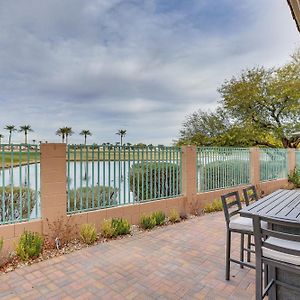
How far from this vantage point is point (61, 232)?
183 inches

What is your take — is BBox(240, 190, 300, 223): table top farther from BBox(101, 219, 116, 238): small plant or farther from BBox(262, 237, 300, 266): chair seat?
BBox(101, 219, 116, 238): small plant

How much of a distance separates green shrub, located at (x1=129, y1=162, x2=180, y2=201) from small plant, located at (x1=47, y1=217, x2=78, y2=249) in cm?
173

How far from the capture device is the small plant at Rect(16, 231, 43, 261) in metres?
3.94

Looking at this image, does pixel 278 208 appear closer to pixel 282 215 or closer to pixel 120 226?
pixel 282 215

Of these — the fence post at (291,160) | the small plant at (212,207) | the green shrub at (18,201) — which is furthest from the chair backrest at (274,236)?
the fence post at (291,160)

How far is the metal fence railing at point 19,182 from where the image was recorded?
4148mm

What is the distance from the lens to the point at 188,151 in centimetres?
720

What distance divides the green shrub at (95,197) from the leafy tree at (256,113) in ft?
38.0

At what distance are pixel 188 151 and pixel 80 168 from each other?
10.9ft

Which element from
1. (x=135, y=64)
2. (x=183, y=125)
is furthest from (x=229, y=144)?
(x=135, y=64)

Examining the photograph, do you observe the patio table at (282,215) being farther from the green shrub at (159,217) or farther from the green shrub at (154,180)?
the green shrub at (154,180)

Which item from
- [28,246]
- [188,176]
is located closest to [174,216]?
[188,176]

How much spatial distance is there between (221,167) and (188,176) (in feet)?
6.39

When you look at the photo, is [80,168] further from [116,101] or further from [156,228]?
[116,101]
